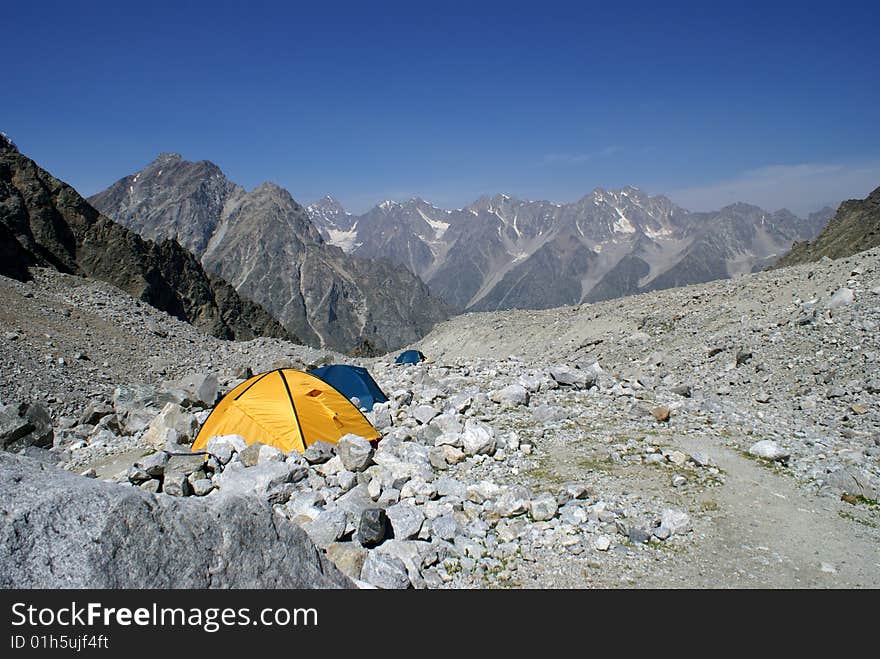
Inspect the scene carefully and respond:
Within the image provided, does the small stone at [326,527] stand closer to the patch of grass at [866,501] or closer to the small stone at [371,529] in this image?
the small stone at [371,529]

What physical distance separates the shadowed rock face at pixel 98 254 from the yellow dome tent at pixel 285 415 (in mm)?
35223

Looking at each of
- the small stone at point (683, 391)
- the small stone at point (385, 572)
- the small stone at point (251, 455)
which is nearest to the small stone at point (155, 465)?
the small stone at point (251, 455)

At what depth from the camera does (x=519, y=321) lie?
4362 cm

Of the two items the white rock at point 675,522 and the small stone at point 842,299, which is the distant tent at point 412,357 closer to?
the small stone at point 842,299

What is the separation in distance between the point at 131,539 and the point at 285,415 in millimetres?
8015

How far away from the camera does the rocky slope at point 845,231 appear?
83250mm

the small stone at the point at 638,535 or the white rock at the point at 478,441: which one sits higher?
the white rock at the point at 478,441

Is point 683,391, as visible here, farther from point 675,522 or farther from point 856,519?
point 675,522

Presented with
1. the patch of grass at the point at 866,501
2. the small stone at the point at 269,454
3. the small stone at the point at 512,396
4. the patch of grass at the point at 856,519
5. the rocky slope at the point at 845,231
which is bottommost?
the patch of grass at the point at 856,519

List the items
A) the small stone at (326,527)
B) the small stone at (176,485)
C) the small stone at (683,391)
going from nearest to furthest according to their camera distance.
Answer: the small stone at (326,527) → the small stone at (176,485) → the small stone at (683,391)

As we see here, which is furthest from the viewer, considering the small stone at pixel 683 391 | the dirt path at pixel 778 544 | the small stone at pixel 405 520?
the small stone at pixel 683 391

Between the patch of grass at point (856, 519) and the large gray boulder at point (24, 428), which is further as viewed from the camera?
the large gray boulder at point (24, 428)

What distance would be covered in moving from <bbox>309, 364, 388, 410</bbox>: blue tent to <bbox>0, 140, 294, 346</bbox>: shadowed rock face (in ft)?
106

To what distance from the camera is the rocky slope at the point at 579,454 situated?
324 inches
